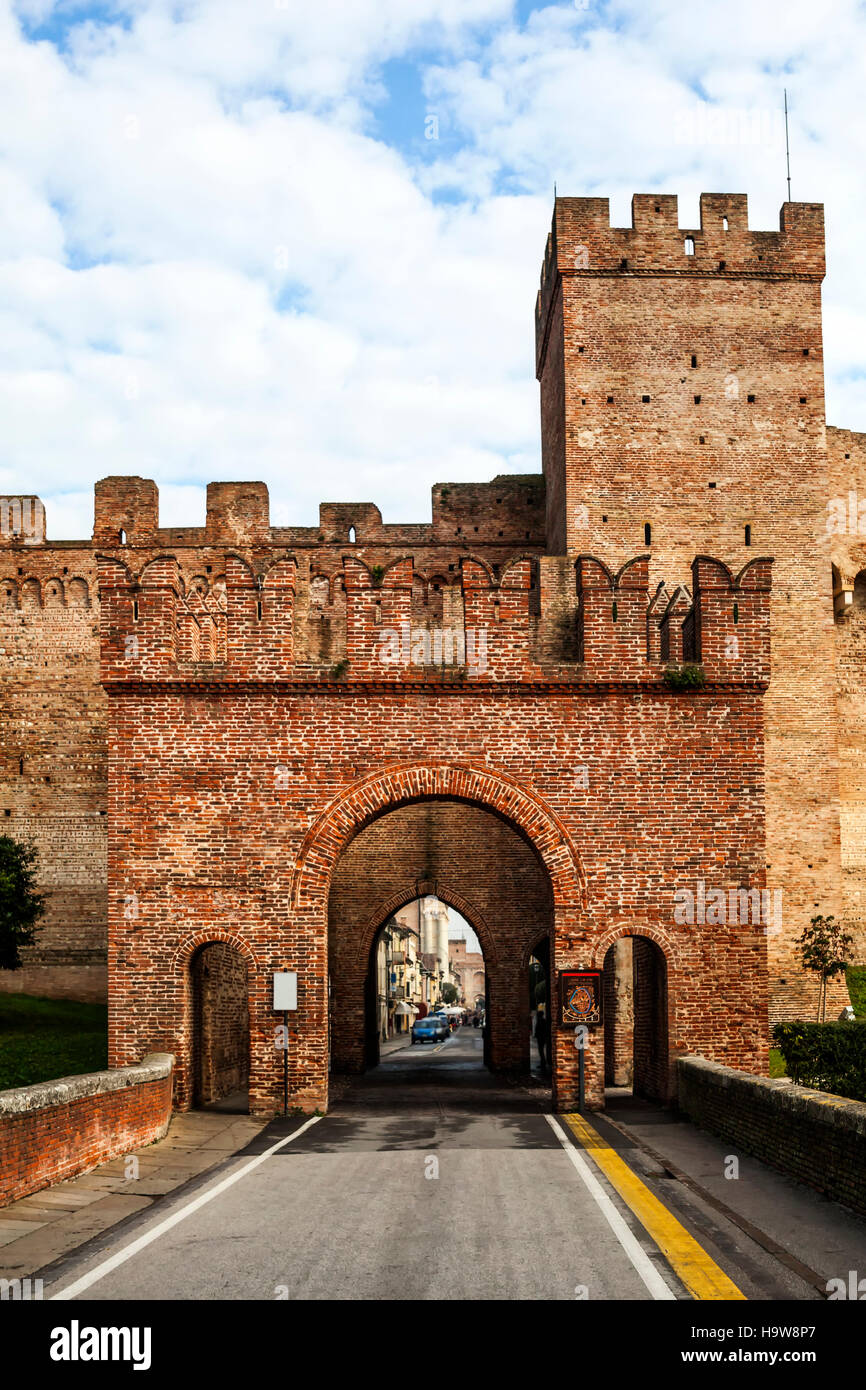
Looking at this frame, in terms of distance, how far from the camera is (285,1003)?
16297 mm

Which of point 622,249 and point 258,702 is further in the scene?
point 622,249

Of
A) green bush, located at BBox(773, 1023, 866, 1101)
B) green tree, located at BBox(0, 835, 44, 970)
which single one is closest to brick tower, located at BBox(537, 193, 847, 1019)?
green bush, located at BBox(773, 1023, 866, 1101)

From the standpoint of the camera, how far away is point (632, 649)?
1728 centimetres

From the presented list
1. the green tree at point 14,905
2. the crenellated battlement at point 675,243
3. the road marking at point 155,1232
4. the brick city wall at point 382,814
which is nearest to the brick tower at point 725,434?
the crenellated battlement at point 675,243

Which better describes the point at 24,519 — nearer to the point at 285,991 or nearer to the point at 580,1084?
the point at 285,991

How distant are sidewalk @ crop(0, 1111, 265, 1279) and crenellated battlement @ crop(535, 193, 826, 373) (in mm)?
22248

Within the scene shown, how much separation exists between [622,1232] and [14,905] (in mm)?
21412

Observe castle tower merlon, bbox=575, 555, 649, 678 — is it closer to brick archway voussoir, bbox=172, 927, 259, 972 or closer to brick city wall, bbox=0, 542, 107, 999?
brick archway voussoir, bbox=172, 927, 259, 972

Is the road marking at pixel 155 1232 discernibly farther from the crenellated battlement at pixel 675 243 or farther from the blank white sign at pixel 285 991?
the crenellated battlement at pixel 675 243

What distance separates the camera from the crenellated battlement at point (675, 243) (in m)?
30.3

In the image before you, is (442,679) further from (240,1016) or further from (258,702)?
(240,1016)

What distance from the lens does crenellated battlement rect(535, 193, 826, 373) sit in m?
30.3

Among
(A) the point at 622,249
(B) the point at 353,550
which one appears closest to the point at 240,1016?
(B) the point at 353,550

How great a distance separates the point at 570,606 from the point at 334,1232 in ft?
60.5
